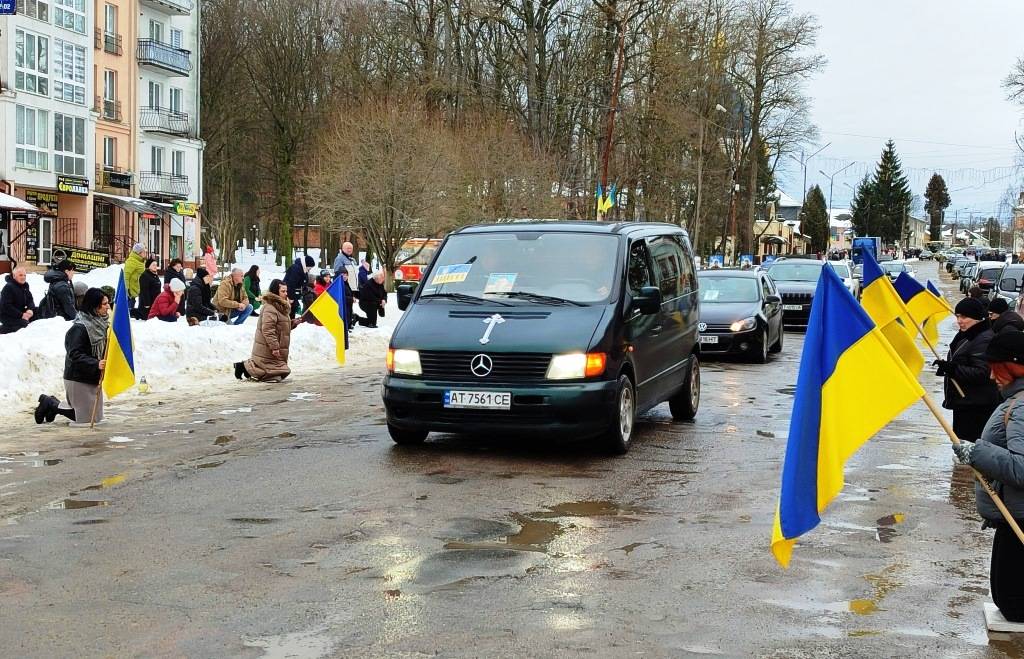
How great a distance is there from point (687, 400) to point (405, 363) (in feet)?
12.8

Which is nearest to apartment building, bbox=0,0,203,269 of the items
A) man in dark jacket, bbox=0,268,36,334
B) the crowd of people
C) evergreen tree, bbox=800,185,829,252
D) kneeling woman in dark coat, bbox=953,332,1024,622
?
the crowd of people

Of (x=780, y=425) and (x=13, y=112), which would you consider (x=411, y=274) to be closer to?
(x=13, y=112)

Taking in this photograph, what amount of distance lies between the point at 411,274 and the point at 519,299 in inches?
1430

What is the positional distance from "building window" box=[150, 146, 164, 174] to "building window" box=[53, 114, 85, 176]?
709 cm

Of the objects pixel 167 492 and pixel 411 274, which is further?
pixel 411 274

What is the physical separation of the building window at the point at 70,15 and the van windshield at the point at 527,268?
44107 millimetres

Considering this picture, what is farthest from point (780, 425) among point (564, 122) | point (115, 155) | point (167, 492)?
point (115, 155)

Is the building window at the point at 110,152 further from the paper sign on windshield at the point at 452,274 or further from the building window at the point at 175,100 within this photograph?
the paper sign on windshield at the point at 452,274

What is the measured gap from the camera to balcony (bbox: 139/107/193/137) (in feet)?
193

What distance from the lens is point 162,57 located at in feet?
191

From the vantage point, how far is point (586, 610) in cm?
593

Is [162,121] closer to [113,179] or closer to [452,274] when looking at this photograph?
[113,179]

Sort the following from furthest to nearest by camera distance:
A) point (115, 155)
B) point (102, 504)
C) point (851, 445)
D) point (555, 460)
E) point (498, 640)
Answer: point (115, 155), point (555, 460), point (102, 504), point (851, 445), point (498, 640)

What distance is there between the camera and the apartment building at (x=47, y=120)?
47.4 metres
